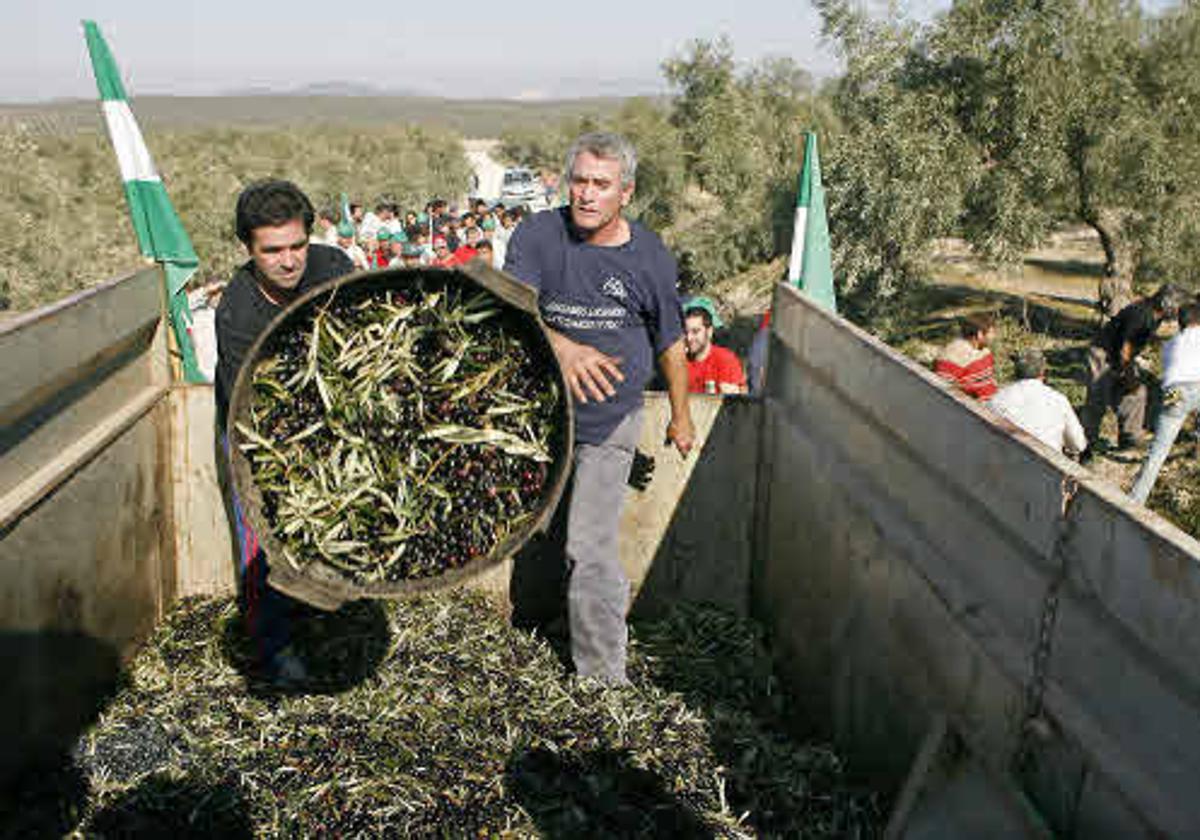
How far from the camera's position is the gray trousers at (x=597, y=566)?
452 centimetres

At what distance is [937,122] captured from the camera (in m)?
18.2

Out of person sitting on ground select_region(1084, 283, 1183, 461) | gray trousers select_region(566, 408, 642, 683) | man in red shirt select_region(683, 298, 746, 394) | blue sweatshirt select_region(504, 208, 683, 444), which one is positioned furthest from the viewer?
person sitting on ground select_region(1084, 283, 1183, 461)

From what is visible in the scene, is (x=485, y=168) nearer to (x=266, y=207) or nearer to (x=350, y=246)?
(x=350, y=246)

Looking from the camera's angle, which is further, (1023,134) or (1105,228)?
(1105,228)

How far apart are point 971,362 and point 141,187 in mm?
6206

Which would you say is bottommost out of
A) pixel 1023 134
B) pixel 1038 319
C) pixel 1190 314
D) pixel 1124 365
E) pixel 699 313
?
pixel 1038 319

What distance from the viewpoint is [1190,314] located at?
9.33 meters

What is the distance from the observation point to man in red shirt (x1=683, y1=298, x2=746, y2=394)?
6.82 meters

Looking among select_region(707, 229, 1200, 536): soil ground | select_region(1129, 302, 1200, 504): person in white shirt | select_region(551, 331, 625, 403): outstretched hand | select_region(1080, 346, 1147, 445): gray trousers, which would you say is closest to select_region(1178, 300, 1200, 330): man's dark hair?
select_region(1129, 302, 1200, 504): person in white shirt

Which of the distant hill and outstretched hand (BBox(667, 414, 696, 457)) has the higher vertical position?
the distant hill

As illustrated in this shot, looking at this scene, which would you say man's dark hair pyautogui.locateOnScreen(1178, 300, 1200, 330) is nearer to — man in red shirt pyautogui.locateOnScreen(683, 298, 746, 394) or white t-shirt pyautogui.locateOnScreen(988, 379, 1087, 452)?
white t-shirt pyautogui.locateOnScreen(988, 379, 1087, 452)

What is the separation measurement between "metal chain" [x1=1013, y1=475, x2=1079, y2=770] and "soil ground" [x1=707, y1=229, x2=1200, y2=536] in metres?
9.21

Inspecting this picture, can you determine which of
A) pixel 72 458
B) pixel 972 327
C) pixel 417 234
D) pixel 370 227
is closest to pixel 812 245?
pixel 972 327

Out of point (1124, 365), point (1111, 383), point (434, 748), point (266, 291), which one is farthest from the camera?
point (1111, 383)
